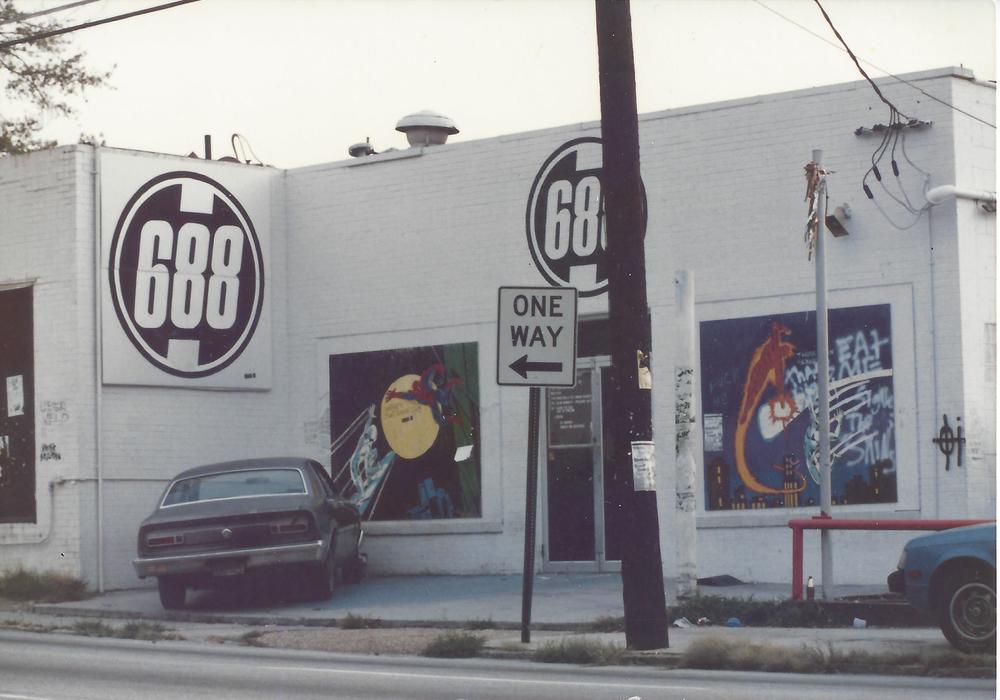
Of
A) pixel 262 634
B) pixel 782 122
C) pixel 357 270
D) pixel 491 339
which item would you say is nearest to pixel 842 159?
pixel 782 122

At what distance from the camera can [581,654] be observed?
41.0ft

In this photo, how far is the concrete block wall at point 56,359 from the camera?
20172 millimetres

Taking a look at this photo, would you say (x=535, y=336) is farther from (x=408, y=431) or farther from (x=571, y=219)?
(x=408, y=431)

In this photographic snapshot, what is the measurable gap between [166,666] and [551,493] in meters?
8.90

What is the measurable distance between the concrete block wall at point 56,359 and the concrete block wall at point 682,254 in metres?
→ 3.26

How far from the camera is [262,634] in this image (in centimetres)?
1515

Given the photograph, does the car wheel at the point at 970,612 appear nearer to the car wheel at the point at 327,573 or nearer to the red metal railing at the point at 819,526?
the red metal railing at the point at 819,526

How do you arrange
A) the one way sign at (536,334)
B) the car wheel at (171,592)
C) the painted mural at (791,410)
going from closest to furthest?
the one way sign at (536,334) → the car wheel at (171,592) → the painted mural at (791,410)

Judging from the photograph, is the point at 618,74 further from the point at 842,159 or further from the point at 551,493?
the point at 551,493

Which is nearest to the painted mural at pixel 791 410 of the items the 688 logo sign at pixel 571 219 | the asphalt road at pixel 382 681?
the 688 logo sign at pixel 571 219

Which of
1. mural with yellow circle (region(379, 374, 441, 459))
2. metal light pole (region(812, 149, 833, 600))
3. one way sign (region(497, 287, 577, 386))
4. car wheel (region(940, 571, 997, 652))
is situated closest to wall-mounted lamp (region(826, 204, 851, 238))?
metal light pole (region(812, 149, 833, 600))

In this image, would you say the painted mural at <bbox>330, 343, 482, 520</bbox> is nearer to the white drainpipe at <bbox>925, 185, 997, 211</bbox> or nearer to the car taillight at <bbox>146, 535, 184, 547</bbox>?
the car taillight at <bbox>146, 535, 184, 547</bbox>

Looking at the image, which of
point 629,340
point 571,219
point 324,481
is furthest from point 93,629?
point 571,219

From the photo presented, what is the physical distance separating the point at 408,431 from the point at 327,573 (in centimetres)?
428
